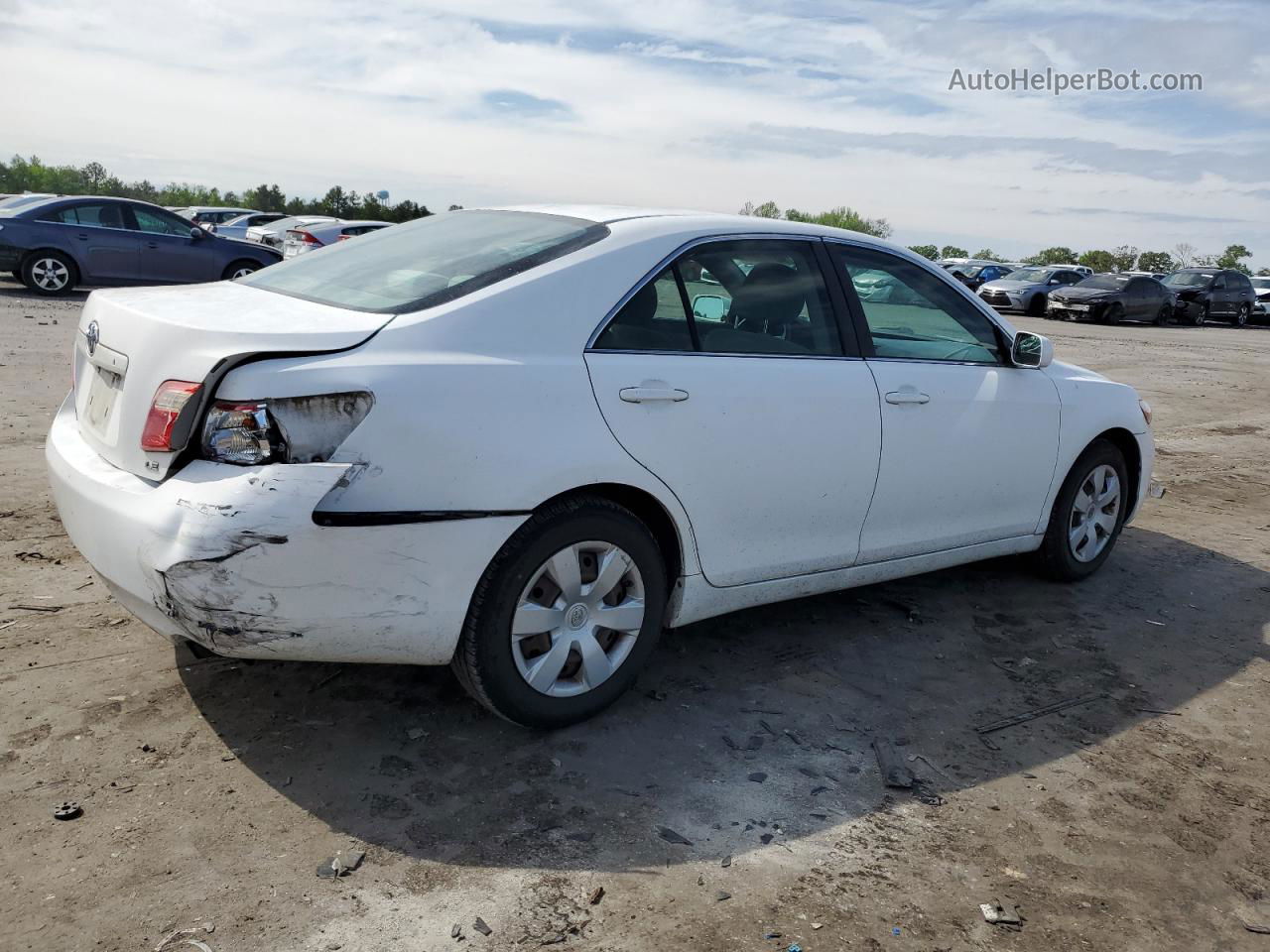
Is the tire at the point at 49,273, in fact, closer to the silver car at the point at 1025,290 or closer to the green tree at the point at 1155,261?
the silver car at the point at 1025,290

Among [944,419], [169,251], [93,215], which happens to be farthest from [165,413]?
[93,215]

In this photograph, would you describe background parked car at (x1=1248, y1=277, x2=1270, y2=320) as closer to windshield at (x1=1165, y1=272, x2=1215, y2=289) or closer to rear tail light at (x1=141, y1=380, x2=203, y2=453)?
windshield at (x1=1165, y1=272, x2=1215, y2=289)

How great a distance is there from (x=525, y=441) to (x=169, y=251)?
15.0m

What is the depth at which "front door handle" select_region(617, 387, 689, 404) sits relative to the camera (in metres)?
3.46

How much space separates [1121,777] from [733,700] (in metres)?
1.29

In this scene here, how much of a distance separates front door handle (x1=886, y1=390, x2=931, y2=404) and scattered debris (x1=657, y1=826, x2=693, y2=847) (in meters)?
1.94

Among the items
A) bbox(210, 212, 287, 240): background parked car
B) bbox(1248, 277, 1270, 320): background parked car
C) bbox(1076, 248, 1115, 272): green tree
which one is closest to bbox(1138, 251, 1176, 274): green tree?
bbox(1076, 248, 1115, 272): green tree

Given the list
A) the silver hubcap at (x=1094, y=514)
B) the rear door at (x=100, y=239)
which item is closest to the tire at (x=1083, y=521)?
the silver hubcap at (x=1094, y=514)

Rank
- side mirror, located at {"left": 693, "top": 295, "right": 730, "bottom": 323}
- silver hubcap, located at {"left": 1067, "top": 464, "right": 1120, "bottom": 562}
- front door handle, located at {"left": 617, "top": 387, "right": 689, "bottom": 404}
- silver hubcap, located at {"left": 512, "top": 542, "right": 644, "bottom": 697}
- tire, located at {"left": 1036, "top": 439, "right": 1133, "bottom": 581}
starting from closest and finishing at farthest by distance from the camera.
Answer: silver hubcap, located at {"left": 512, "top": 542, "right": 644, "bottom": 697}
front door handle, located at {"left": 617, "top": 387, "right": 689, "bottom": 404}
side mirror, located at {"left": 693, "top": 295, "right": 730, "bottom": 323}
tire, located at {"left": 1036, "top": 439, "right": 1133, "bottom": 581}
silver hubcap, located at {"left": 1067, "top": 464, "right": 1120, "bottom": 562}

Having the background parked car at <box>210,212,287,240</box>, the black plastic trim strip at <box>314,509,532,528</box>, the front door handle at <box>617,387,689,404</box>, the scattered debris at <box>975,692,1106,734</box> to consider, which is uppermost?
the background parked car at <box>210,212,287,240</box>

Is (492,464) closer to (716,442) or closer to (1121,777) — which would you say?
(716,442)

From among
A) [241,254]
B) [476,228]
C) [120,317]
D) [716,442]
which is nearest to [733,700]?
[716,442]

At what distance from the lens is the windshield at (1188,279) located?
31859 mm

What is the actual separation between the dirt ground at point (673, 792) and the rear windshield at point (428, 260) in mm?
1343
